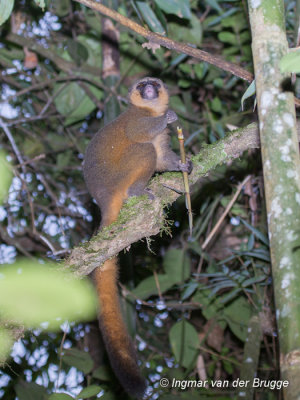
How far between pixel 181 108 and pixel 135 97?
4.01 ft

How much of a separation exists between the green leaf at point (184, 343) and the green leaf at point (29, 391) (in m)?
1.28

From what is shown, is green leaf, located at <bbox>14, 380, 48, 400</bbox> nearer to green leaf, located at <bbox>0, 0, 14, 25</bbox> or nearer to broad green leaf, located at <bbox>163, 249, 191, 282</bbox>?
broad green leaf, located at <bbox>163, 249, 191, 282</bbox>

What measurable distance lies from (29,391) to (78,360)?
1.59 feet

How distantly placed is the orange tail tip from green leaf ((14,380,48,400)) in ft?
3.85

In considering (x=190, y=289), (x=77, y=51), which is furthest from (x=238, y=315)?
(x=77, y=51)

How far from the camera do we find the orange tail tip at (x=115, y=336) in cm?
271

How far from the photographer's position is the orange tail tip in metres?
2.71

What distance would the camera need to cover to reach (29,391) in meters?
3.77

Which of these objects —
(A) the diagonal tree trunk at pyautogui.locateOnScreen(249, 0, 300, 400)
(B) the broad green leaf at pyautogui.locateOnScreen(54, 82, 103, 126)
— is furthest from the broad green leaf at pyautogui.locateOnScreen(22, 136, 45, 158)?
(A) the diagonal tree trunk at pyautogui.locateOnScreen(249, 0, 300, 400)

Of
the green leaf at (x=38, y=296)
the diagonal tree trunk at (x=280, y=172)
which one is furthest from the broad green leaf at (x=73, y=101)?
the green leaf at (x=38, y=296)

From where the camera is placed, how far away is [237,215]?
509 centimetres

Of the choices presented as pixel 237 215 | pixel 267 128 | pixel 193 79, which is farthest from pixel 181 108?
pixel 267 128

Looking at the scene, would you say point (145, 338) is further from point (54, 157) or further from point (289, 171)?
point (289, 171)

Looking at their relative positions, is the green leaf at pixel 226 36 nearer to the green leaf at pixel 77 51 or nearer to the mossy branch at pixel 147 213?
the green leaf at pixel 77 51
